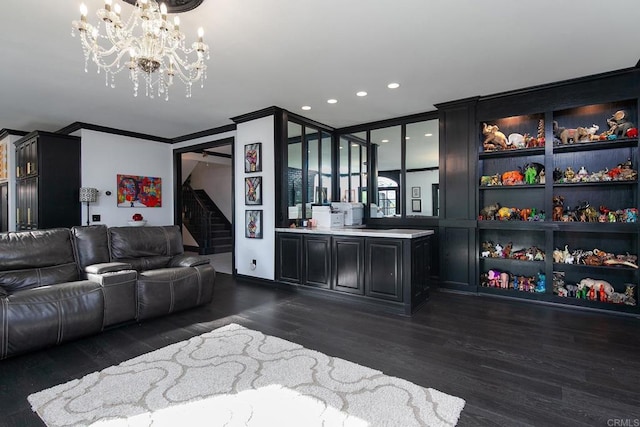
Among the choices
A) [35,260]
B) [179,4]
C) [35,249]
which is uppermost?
[179,4]

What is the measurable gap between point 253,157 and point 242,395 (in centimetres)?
389

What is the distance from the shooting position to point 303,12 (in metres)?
2.56

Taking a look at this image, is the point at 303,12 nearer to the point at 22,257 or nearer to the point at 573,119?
the point at 22,257

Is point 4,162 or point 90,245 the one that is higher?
point 4,162

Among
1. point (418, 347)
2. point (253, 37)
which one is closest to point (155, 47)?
point (253, 37)

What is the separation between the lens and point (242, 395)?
79.6 inches

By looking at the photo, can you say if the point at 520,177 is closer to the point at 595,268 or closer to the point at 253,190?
the point at 595,268

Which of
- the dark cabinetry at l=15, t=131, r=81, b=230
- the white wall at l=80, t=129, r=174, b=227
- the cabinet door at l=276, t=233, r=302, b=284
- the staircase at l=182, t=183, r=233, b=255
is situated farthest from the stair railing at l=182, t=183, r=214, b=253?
the cabinet door at l=276, t=233, r=302, b=284

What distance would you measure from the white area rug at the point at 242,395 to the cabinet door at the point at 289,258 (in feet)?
7.29

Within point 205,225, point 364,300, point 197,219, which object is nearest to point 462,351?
point 364,300

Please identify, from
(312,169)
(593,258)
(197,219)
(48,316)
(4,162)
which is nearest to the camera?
(48,316)

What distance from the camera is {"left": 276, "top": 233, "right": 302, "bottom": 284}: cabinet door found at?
4.80 m

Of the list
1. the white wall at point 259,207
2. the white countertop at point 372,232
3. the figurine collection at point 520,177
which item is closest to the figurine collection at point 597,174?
the figurine collection at point 520,177

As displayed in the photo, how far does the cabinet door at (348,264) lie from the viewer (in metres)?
4.15
